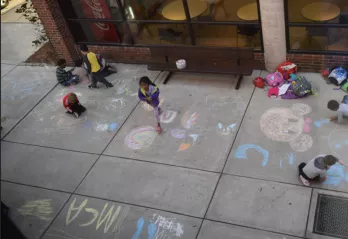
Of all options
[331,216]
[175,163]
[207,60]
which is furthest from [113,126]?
[331,216]

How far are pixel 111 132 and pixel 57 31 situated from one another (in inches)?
137

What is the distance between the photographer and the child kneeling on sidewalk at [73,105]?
298 inches

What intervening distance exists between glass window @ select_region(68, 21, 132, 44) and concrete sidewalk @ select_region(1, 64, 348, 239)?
4.64ft

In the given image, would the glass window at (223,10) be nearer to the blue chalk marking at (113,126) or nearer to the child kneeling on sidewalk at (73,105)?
the blue chalk marking at (113,126)

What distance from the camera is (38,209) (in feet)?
19.7

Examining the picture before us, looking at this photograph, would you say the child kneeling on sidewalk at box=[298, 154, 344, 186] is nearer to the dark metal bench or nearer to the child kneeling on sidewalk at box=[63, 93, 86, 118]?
the dark metal bench

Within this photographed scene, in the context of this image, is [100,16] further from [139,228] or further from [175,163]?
[139,228]

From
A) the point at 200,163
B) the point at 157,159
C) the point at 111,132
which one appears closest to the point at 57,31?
the point at 111,132

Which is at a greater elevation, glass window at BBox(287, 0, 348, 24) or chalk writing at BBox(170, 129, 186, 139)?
glass window at BBox(287, 0, 348, 24)

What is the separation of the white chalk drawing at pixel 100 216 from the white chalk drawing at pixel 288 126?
9.66 ft

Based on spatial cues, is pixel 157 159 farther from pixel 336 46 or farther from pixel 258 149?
pixel 336 46

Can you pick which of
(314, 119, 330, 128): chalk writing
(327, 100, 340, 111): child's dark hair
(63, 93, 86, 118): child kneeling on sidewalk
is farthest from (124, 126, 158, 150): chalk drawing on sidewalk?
(327, 100, 340, 111): child's dark hair

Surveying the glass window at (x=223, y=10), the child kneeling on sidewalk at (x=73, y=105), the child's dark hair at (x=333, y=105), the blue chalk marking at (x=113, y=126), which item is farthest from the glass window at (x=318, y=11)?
the child kneeling on sidewalk at (x=73, y=105)

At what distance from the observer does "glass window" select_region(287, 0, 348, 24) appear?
6680mm
